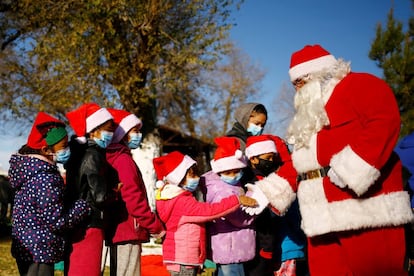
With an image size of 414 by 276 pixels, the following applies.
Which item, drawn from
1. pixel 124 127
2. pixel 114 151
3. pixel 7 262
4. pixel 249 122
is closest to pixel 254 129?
pixel 249 122

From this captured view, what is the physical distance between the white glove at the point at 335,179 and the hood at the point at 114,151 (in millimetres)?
2285

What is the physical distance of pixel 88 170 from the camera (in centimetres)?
439

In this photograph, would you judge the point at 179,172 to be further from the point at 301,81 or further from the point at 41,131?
the point at 301,81

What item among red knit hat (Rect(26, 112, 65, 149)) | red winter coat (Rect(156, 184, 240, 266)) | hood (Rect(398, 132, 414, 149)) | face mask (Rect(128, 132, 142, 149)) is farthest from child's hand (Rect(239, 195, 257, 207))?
hood (Rect(398, 132, 414, 149))

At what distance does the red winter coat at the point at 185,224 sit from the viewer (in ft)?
15.1

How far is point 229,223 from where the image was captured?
4.77m

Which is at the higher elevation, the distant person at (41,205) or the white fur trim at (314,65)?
the white fur trim at (314,65)

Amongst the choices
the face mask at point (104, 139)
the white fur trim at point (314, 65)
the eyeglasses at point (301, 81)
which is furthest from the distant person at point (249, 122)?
the white fur trim at point (314, 65)

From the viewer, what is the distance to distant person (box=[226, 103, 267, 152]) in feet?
17.6

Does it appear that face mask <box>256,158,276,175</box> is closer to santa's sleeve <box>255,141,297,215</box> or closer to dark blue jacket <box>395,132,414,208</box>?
santa's sleeve <box>255,141,297,215</box>

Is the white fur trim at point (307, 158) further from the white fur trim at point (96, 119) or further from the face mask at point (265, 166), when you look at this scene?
the white fur trim at point (96, 119)

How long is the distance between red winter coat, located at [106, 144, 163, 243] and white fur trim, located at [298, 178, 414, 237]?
70.8 inches

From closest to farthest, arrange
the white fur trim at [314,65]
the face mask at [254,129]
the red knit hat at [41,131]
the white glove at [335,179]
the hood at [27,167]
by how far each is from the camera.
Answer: the white glove at [335,179] < the white fur trim at [314,65] < the hood at [27,167] < the red knit hat at [41,131] < the face mask at [254,129]

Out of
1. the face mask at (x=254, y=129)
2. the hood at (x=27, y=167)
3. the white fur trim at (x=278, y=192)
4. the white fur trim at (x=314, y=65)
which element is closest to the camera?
the white fur trim at (x=314, y=65)
